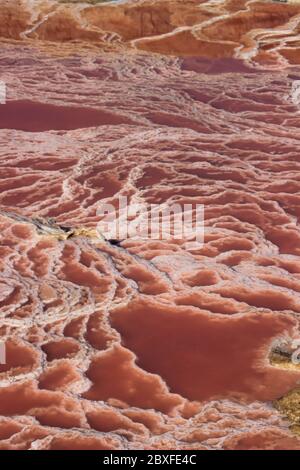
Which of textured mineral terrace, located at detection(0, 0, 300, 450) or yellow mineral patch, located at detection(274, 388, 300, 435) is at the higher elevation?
textured mineral terrace, located at detection(0, 0, 300, 450)

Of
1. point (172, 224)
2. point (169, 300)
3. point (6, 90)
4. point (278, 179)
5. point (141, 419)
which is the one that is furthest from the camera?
point (6, 90)

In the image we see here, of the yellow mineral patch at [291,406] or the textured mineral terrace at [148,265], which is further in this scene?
the textured mineral terrace at [148,265]

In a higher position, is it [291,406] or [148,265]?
[148,265]

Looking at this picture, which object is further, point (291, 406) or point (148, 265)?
point (148, 265)

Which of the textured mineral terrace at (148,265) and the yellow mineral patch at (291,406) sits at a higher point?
the textured mineral terrace at (148,265)

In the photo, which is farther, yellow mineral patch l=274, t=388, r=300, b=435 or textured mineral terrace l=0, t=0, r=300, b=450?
textured mineral terrace l=0, t=0, r=300, b=450

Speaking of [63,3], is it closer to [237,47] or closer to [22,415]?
[237,47]

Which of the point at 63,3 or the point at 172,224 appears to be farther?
the point at 63,3
